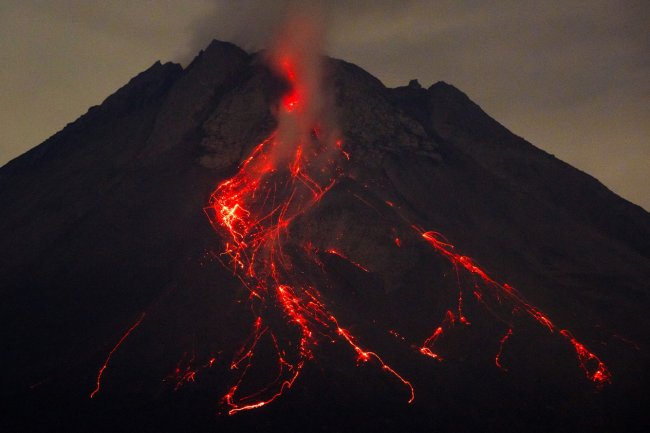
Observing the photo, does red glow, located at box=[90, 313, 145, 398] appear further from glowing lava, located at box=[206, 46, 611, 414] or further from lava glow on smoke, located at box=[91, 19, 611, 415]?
glowing lava, located at box=[206, 46, 611, 414]

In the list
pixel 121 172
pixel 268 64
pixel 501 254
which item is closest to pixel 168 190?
pixel 121 172

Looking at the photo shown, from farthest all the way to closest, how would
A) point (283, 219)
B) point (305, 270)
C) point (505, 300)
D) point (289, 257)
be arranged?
point (283, 219) < point (289, 257) < point (505, 300) < point (305, 270)

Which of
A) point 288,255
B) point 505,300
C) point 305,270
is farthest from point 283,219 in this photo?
point 505,300

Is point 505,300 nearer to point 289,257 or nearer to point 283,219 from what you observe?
point 289,257

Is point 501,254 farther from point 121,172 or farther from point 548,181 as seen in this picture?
→ point 121,172

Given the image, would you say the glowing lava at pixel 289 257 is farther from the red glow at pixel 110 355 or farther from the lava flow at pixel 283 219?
the red glow at pixel 110 355

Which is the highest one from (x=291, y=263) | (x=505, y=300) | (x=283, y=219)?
(x=505, y=300)
